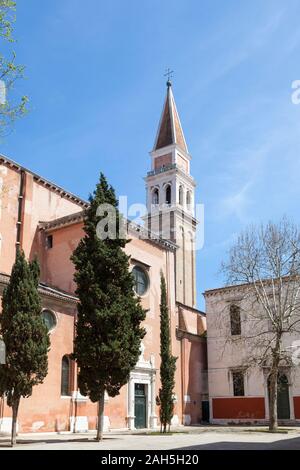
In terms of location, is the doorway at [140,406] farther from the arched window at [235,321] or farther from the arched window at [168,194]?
the arched window at [168,194]

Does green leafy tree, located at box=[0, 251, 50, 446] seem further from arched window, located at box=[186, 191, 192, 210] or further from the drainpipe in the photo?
arched window, located at box=[186, 191, 192, 210]

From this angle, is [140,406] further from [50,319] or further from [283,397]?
[283,397]

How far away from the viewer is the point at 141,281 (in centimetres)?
3062

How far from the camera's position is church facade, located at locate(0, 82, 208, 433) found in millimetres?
23484

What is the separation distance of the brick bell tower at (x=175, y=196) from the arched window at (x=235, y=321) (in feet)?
55.8

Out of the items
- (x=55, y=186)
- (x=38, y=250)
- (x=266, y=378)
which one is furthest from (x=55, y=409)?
(x=266, y=378)

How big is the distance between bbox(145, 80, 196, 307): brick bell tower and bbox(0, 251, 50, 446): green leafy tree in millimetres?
37302

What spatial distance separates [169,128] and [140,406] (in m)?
39.4

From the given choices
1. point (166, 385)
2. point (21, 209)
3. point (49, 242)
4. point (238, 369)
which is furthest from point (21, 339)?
point (238, 369)

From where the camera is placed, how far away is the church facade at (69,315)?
23484 mm

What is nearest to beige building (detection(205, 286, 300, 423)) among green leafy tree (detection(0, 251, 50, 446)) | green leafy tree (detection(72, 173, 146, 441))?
green leafy tree (detection(72, 173, 146, 441))

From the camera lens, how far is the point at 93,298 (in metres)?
18.2
